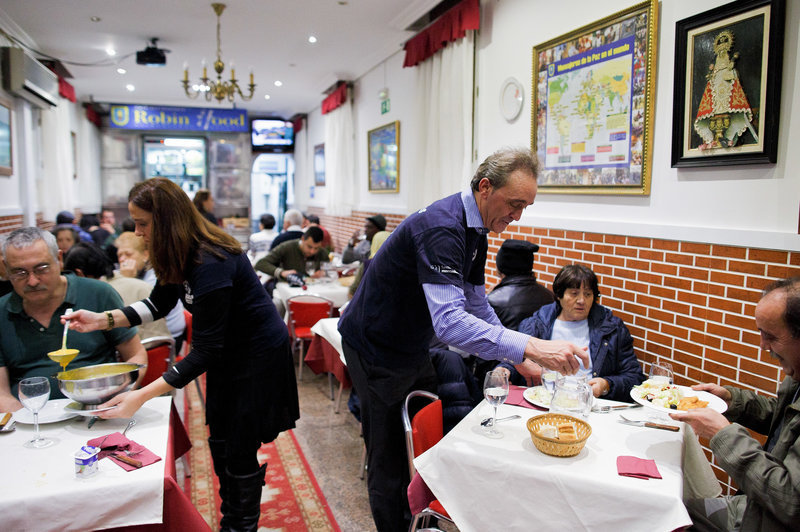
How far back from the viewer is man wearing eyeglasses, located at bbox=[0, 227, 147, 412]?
6.67 ft

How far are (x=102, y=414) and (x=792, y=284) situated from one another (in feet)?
7.25

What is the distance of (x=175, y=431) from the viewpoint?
211 cm

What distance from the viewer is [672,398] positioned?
1.87 metres

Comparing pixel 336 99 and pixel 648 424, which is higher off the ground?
pixel 336 99

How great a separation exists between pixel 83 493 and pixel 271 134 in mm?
11350

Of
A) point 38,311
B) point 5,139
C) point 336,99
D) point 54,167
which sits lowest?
point 38,311

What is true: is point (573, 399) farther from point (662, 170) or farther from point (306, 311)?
point (306, 311)

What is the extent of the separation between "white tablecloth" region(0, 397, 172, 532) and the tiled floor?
1.48m

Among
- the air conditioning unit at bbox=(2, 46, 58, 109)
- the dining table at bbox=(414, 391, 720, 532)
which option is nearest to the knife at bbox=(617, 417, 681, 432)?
the dining table at bbox=(414, 391, 720, 532)

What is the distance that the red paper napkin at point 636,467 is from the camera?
1.59 meters

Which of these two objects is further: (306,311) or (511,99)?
A: (306,311)

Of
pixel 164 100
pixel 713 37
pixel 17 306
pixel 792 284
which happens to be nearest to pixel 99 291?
pixel 17 306

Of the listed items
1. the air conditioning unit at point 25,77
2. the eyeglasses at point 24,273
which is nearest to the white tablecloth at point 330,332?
the eyeglasses at point 24,273

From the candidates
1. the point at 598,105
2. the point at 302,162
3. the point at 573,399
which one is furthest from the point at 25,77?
the point at 302,162
